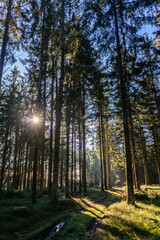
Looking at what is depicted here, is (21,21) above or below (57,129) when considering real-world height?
above

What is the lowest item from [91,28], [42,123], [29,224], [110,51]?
[29,224]

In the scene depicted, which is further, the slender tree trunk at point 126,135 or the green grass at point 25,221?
the slender tree trunk at point 126,135

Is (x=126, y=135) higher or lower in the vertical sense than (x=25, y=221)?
higher

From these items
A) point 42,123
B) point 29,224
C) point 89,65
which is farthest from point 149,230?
point 42,123

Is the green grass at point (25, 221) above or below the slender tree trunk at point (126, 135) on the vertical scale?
below

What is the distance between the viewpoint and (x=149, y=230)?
168 inches

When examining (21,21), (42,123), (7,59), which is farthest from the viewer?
(42,123)

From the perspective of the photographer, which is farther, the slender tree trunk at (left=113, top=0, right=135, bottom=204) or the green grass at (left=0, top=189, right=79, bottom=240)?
the slender tree trunk at (left=113, top=0, right=135, bottom=204)

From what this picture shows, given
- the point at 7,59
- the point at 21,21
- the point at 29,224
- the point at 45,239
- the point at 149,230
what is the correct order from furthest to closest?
the point at 21,21
the point at 7,59
the point at 29,224
the point at 45,239
the point at 149,230

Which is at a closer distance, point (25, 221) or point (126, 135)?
point (25, 221)

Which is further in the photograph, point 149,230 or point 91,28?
point 91,28

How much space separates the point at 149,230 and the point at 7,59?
37.1ft

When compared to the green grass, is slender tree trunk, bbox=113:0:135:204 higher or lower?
higher

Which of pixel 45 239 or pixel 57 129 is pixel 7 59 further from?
pixel 45 239
